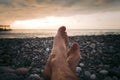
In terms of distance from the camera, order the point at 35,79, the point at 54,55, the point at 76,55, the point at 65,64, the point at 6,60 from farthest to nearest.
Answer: the point at 6,60, the point at 35,79, the point at 76,55, the point at 54,55, the point at 65,64

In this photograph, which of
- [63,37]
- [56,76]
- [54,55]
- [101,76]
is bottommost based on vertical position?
[101,76]

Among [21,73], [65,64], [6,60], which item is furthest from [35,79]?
[6,60]

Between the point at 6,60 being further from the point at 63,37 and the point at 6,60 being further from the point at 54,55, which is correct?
the point at 54,55

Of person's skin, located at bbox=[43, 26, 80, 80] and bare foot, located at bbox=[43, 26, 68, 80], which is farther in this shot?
bare foot, located at bbox=[43, 26, 68, 80]

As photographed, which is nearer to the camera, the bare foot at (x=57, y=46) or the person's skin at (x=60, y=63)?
the person's skin at (x=60, y=63)

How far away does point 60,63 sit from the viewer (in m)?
2.57

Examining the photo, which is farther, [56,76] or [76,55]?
[76,55]

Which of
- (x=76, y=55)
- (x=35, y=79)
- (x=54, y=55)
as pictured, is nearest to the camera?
(x=54, y=55)

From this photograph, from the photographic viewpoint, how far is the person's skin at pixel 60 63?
7.82 ft

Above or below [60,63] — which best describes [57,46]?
above

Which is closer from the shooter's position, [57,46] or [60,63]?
[60,63]

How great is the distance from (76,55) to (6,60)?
2905 millimetres

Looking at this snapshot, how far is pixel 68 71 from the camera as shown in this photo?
8.03ft

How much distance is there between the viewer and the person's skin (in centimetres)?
238
